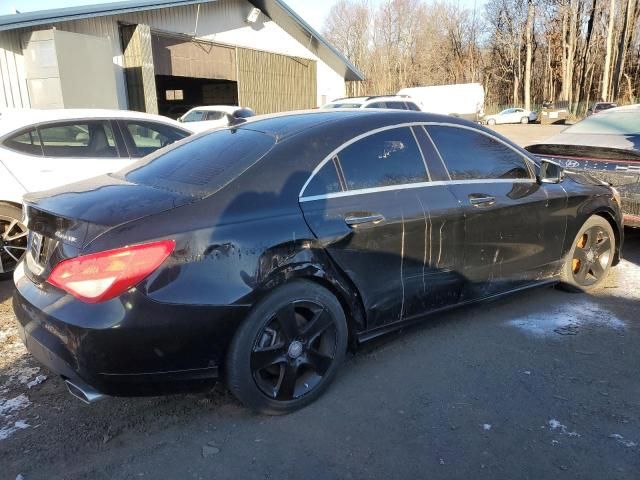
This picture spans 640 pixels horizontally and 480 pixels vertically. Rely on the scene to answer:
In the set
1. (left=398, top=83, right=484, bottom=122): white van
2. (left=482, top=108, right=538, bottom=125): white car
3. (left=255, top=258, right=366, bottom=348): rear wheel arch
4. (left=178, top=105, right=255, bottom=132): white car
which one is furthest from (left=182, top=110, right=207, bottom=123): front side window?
(left=482, top=108, right=538, bottom=125): white car

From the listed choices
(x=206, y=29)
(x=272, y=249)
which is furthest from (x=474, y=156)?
(x=206, y=29)

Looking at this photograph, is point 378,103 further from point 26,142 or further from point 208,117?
point 26,142

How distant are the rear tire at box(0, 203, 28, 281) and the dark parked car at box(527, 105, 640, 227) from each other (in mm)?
5706

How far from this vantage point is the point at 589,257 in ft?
15.1

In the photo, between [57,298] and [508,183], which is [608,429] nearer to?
[508,183]

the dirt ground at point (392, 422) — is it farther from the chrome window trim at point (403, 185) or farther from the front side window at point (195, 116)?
the front side window at point (195, 116)

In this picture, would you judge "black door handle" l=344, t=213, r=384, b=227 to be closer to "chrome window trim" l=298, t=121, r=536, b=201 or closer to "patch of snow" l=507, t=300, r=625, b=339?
"chrome window trim" l=298, t=121, r=536, b=201

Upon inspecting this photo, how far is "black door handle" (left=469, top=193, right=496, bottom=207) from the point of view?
362 centimetres

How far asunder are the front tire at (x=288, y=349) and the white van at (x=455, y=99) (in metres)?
34.5

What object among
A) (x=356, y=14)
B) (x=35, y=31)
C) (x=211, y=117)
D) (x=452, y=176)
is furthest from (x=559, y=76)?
(x=452, y=176)

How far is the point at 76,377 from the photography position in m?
2.44

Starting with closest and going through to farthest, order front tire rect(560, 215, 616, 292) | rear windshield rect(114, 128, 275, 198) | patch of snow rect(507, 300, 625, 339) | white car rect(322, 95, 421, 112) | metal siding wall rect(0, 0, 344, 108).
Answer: rear windshield rect(114, 128, 275, 198) < patch of snow rect(507, 300, 625, 339) < front tire rect(560, 215, 616, 292) < metal siding wall rect(0, 0, 344, 108) < white car rect(322, 95, 421, 112)

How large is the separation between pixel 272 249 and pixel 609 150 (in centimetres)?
455

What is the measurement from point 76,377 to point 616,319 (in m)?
3.86
